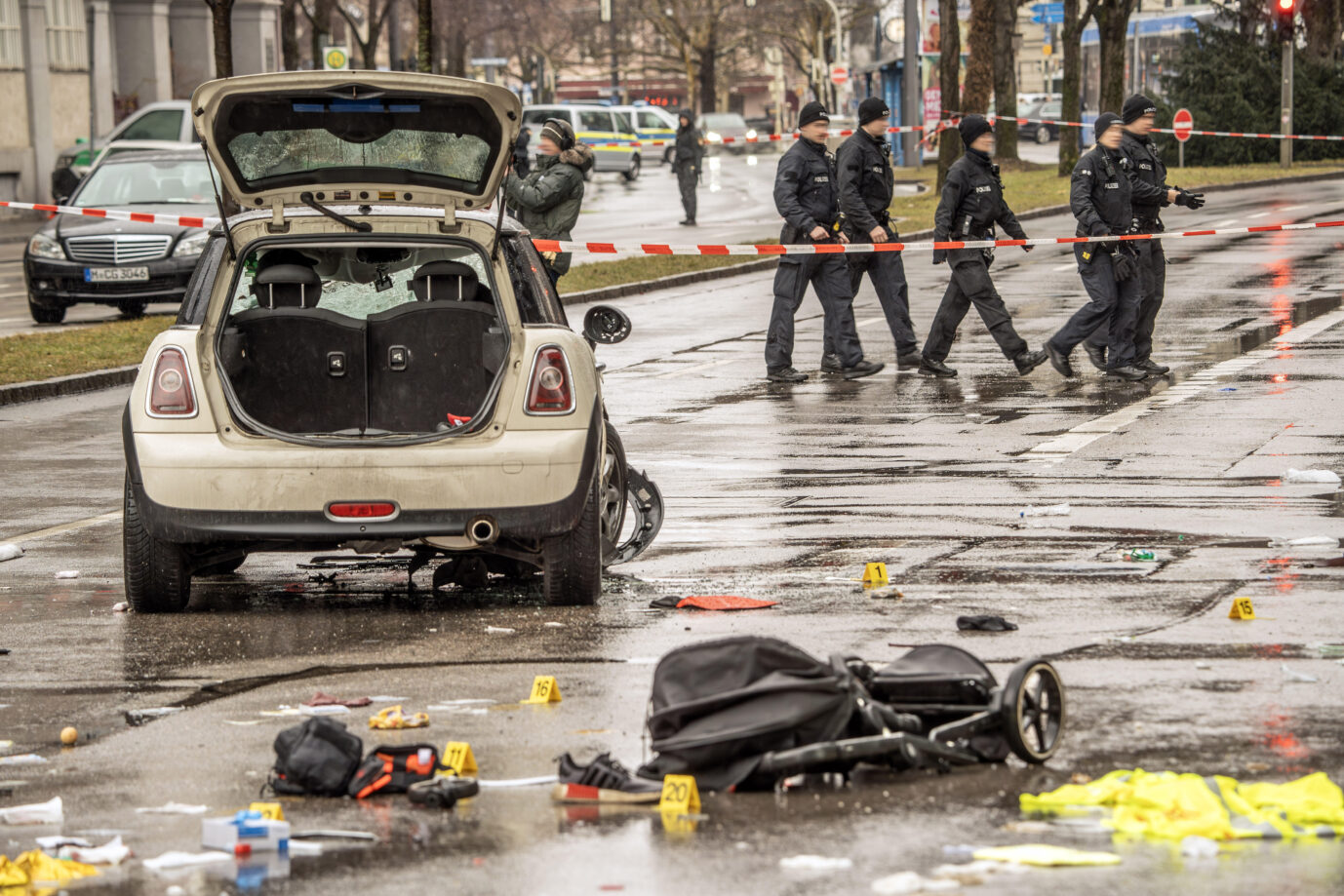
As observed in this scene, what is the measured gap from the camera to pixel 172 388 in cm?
781

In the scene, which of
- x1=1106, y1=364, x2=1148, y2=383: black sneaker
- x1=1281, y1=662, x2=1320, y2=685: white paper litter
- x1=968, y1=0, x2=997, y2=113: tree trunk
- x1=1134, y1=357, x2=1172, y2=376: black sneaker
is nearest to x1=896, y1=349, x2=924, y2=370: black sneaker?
x1=1106, y1=364, x2=1148, y2=383: black sneaker

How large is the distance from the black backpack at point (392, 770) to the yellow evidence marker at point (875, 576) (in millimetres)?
2931

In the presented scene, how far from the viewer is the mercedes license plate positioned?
21.8 metres

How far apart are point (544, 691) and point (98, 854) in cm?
171

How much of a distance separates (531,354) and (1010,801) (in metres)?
3.28

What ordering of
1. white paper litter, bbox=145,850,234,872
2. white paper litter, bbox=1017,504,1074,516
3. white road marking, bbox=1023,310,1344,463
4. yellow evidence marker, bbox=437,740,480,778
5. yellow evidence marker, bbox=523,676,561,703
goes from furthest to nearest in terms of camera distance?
white road marking, bbox=1023,310,1344,463 → white paper litter, bbox=1017,504,1074,516 → yellow evidence marker, bbox=523,676,561,703 → yellow evidence marker, bbox=437,740,480,778 → white paper litter, bbox=145,850,234,872

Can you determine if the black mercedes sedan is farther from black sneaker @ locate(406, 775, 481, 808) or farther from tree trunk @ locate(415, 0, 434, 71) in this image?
black sneaker @ locate(406, 775, 481, 808)

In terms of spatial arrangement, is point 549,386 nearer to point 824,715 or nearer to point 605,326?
point 605,326

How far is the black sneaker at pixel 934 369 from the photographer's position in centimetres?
1587

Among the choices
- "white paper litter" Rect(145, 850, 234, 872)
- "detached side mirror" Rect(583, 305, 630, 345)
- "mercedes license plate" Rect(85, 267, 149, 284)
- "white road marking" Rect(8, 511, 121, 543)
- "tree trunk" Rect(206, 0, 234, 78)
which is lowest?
"white road marking" Rect(8, 511, 121, 543)

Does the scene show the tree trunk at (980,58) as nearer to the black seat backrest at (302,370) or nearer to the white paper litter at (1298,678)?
the black seat backrest at (302,370)

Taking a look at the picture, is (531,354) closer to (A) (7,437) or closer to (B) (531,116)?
(A) (7,437)

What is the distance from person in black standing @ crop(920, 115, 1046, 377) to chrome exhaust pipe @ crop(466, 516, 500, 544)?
829 cm

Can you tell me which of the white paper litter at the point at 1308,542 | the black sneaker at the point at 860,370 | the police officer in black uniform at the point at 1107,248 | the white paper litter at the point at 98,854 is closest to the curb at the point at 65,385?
the black sneaker at the point at 860,370
